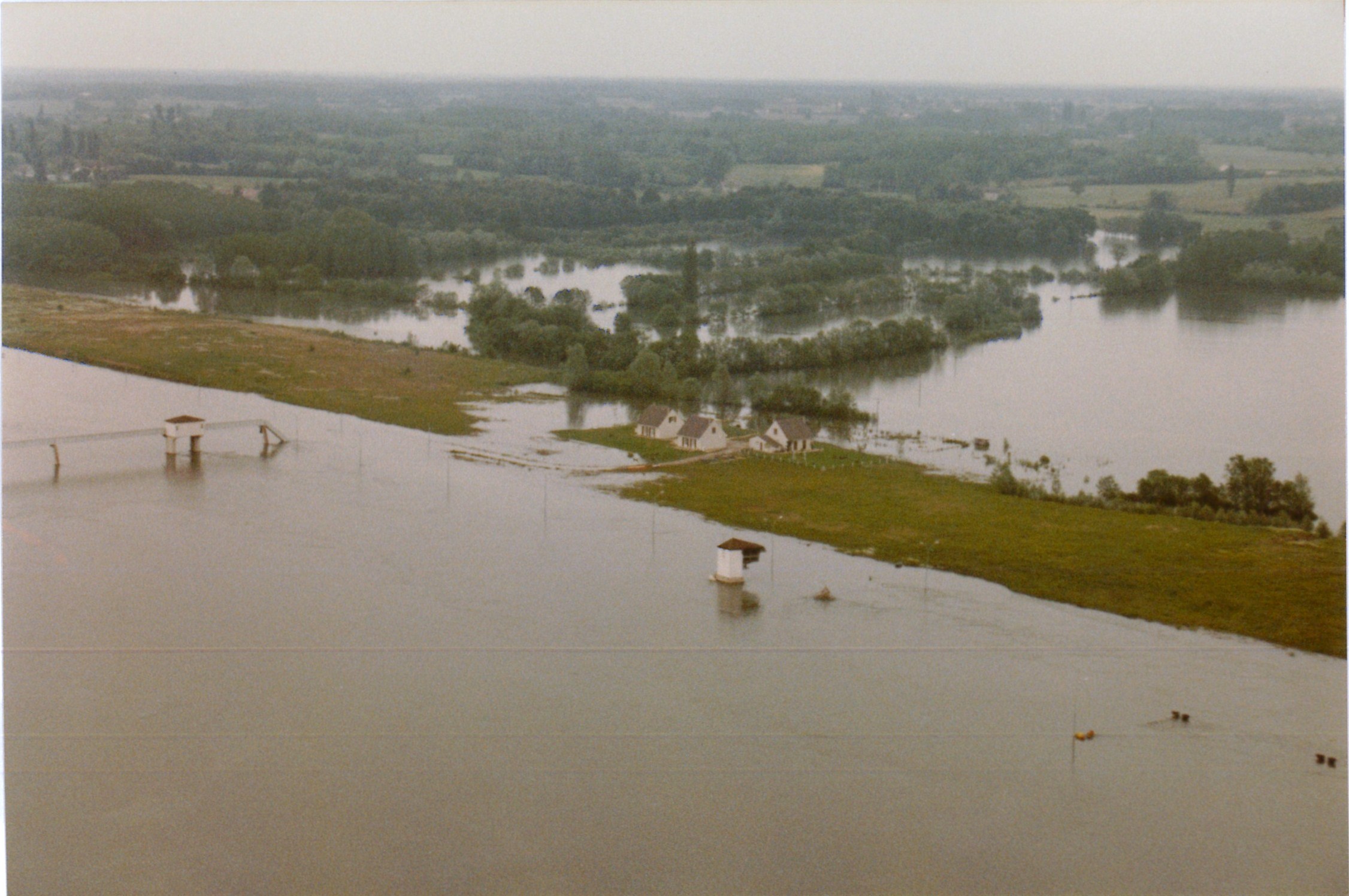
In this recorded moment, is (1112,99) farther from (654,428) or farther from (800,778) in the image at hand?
(800,778)

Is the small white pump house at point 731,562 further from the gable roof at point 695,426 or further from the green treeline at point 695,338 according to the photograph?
the green treeline at point 695,338

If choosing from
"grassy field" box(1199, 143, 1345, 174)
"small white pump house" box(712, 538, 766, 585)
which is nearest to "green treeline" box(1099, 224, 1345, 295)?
"grassy field" box(1199, 143, 1345, 174)

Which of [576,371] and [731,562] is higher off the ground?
[576,371]

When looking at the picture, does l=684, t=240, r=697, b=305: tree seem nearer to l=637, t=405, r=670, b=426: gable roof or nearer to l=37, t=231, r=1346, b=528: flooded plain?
l=37, t=231, r=1346, b=528: flooded plain

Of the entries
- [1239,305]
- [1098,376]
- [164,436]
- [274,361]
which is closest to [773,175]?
[1239,305]

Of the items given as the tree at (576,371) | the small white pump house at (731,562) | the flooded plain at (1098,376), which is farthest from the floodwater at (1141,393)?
the small white pump house at (731,562)

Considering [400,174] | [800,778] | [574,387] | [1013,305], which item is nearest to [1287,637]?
[800,778]

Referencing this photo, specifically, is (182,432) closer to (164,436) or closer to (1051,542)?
(164,436)
